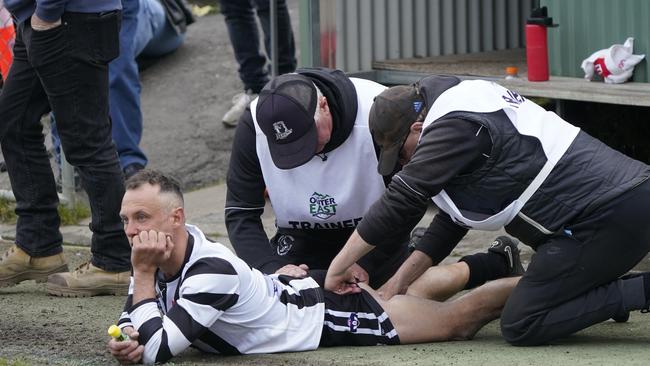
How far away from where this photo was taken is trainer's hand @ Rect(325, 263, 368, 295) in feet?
15.1

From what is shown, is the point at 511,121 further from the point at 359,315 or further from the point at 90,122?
the point at 90,122

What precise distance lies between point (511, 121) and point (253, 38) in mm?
4285

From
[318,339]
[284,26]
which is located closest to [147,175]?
[318,339]

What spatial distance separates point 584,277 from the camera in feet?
14.9

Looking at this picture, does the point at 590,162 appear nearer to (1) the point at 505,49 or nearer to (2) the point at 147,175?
(2) the point at 147,175

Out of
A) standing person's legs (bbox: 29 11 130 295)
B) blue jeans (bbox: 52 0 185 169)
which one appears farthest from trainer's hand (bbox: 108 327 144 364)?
blue jeans (bbox: 52 0 185 169)

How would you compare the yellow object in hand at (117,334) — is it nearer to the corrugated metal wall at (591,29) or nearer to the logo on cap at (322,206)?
the logo on cap at (322,206)

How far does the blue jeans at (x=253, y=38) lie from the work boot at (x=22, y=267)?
9.85ft

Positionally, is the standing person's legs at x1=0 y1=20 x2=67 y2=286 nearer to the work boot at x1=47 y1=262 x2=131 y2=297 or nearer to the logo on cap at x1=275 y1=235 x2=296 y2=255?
the work boot at x1=47 y1=262 x2=131 y2=297

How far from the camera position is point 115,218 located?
5.54 metres

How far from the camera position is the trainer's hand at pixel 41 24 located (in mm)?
5215

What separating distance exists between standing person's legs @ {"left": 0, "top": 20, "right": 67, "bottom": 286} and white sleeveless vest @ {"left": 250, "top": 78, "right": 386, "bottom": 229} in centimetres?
123

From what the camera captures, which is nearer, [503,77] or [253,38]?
[503,77]

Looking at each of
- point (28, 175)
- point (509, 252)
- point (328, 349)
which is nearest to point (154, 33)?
point (28, 175)
